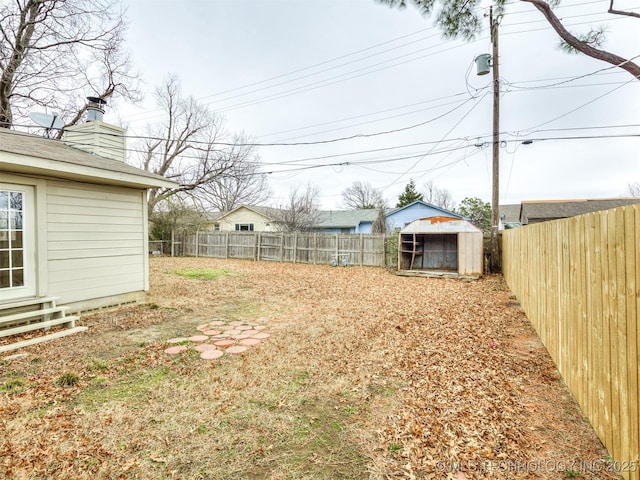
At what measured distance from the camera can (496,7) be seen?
735 centimetres

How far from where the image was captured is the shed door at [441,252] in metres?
13.1

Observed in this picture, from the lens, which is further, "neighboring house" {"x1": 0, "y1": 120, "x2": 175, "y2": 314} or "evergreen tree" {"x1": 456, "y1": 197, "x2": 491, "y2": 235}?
"evergreen tree" {"x1": 456, "y1": 197, "x2": 491, "y2": 235}

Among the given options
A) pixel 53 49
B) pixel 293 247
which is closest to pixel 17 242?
pixel 53 49

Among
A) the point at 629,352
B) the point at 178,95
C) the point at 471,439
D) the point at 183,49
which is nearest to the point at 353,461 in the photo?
the point at 471,439

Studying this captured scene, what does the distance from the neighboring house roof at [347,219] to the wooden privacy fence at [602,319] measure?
23.2 m

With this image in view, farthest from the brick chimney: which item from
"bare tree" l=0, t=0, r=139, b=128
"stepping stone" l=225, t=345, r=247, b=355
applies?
"stepping stone" l=225, t=345, r=247, b=355

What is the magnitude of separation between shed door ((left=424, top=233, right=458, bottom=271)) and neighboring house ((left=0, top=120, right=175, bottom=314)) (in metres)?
10.6

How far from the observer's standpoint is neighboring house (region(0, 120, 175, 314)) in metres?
4.89

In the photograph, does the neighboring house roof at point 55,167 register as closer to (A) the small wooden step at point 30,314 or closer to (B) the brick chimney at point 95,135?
(B) the brick chimney at point 95,135

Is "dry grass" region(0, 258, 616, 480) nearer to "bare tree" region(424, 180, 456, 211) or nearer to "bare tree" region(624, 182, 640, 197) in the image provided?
"bare tree" region(424, 180, 456, 211)

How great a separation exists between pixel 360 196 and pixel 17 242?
135 ft

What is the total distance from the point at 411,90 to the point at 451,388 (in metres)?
13.0

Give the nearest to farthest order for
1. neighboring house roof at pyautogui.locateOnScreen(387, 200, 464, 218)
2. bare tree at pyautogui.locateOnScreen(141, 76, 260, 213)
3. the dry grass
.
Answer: the dry grass, bare tree at pyautogui.locateOnScreen(141, 76, 260, 213), neighboring house roof at pyautogui.locateOnScreen(387, 200, 464, 218)

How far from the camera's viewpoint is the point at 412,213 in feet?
88.5
